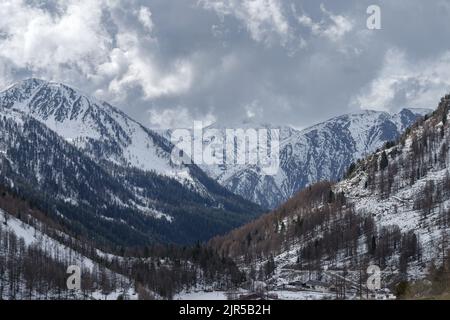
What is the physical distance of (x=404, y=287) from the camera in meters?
183
